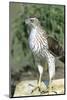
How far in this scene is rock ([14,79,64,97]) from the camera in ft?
7.02

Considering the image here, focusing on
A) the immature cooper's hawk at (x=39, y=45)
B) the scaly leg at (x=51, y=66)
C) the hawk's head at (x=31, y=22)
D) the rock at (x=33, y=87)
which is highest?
the hawk's head at (x=31, y=22)

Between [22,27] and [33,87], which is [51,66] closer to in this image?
[33,87]

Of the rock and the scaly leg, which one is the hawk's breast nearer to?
the scaly leg

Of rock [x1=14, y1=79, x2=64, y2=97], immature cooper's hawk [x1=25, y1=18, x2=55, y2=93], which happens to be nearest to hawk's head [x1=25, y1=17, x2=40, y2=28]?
immature cooper's hawk [x1=25, y1=18, x2=55, y2=93]

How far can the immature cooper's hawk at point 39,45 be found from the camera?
2176mm

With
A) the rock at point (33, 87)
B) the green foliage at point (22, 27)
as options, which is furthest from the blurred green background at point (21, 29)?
the rock at point (33, 87)

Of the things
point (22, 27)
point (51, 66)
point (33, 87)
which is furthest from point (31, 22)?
point (33, 87)

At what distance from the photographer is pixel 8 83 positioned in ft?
6.99

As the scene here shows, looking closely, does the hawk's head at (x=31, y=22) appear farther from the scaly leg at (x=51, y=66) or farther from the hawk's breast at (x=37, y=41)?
the scaly leg at (x=51, y=66)

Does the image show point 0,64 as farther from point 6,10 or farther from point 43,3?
point 43,3

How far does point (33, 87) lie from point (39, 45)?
1.19ft

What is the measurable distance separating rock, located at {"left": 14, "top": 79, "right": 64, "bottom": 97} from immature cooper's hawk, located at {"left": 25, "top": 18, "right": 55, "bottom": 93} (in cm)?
6

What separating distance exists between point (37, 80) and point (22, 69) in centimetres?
16

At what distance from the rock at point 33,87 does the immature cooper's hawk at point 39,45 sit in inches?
2.2
